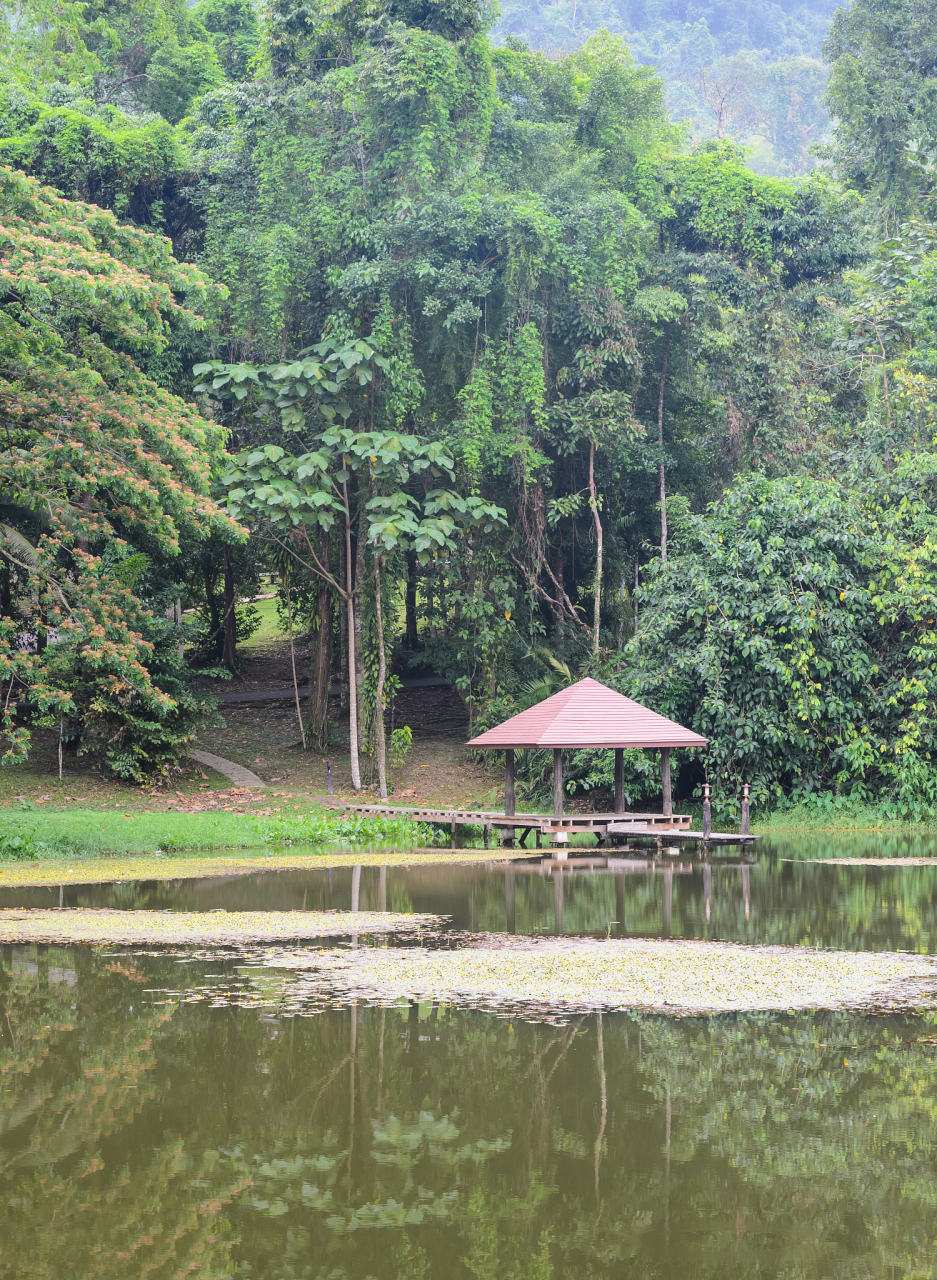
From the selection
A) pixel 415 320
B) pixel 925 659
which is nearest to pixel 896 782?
pixel 925 659

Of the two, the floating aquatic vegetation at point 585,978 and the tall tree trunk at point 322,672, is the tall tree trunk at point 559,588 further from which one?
the floating aquatic vegetation at point 585,978

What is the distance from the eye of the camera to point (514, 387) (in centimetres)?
2659

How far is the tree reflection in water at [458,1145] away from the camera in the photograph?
467 cm

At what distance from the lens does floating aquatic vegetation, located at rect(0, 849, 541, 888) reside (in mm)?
16031

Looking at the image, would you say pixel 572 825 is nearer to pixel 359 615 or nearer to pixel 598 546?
pixel 359 615

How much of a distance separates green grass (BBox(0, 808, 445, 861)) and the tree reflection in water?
10440 mm

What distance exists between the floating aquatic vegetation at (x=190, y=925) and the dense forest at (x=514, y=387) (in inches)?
314

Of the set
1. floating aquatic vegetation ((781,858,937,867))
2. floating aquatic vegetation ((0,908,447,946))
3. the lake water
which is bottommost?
floating aquatic vegetation ((781,858,937,867))

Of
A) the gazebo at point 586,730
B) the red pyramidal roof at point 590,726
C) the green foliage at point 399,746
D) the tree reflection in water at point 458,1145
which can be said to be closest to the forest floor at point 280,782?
the green foliage at point 399,746

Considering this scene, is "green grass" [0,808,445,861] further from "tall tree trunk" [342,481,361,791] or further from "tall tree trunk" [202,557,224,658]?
"tall tree trunk" [202,557,224,658]

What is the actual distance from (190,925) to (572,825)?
11.3 metres

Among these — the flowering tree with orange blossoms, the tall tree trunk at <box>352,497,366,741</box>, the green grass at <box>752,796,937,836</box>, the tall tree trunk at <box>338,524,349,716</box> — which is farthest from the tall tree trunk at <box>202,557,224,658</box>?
the green grass at <box>752,796,937,836</box>

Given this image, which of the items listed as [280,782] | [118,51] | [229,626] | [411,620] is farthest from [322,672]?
[118,51]

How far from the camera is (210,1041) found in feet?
24.6
